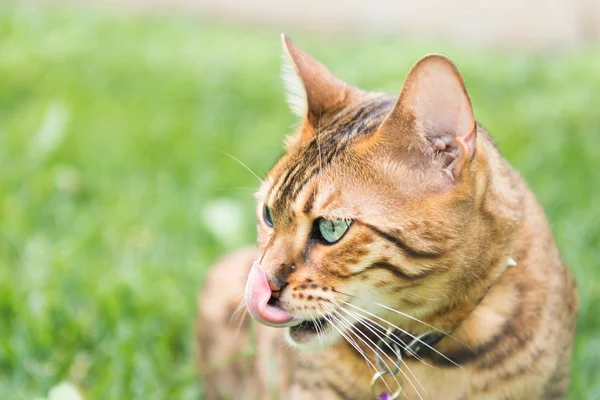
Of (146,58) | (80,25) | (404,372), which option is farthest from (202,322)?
(80,25)

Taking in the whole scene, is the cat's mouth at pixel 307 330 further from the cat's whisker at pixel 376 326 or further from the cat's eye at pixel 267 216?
the cat's eye at pixel 267 216

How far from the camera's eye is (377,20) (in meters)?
7.49

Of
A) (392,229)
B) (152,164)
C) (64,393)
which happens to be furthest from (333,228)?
(152,164)

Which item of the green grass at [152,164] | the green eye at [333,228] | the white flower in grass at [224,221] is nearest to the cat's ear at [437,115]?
the green eye at [333,228]

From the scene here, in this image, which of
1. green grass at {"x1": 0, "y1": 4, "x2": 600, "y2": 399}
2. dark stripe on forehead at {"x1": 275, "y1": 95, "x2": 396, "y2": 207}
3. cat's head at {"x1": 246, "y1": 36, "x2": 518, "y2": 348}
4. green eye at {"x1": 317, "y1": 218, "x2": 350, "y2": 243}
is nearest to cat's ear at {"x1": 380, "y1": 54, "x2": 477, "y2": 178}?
cat's head at {"x1": 246, "y1": 36, "x2": 518, "y2": 348}

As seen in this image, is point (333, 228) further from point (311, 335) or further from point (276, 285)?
point (311, 335)

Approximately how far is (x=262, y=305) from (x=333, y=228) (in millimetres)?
258

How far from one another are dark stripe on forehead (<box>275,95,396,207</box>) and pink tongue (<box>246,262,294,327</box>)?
0.22m

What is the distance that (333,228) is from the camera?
184 cm

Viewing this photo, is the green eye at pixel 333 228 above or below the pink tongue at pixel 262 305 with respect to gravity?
above

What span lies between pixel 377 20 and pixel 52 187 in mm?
4432

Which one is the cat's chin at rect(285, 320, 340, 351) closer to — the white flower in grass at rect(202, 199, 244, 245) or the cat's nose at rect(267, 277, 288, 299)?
the cat's nose at rect(267, 277, 288, 299)

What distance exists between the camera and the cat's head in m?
1.79

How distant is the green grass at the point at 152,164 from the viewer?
2867mm
